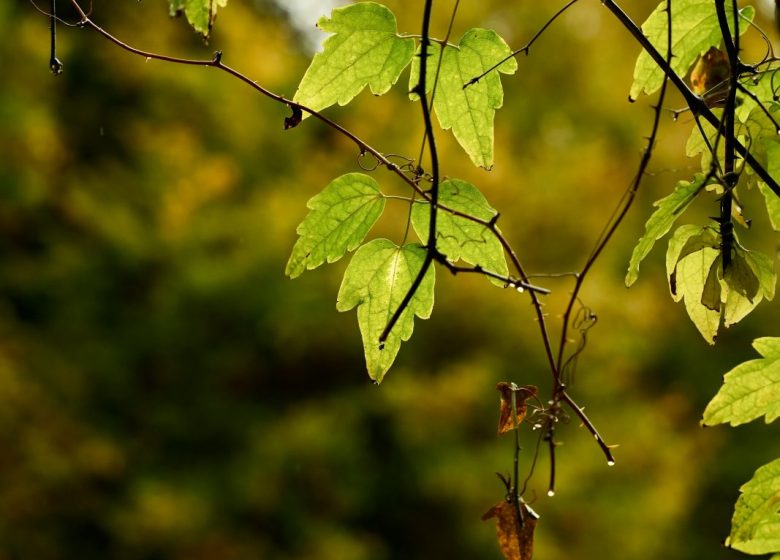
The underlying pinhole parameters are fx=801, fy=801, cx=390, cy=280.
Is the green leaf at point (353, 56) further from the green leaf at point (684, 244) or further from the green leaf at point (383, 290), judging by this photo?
the green leaf at point (684, 244)

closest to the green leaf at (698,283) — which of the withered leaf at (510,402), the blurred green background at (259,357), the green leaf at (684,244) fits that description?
the green leaf at (684,244)

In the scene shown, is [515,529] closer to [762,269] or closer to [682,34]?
[762,269]

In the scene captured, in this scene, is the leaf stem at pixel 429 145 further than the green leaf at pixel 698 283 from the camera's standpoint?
No

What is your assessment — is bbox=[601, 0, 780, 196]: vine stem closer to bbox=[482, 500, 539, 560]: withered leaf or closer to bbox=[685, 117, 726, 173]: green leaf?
bbox=[685, 117, 726, 173]: green leaf

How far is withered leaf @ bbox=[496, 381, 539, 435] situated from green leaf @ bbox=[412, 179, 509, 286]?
0.06m

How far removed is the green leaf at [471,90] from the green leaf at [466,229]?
0.02m

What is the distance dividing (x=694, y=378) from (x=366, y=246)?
18.2 feet

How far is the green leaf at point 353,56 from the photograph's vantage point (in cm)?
43

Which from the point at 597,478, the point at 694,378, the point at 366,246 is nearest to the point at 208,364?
the point at 597,478

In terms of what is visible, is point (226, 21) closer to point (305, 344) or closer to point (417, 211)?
point (305, 344)

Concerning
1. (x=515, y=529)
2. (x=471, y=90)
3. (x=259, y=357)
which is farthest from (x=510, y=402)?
(x=259, y=357)

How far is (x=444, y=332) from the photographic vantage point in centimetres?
449

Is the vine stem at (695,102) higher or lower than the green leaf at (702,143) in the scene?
lower

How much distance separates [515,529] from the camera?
0.42m
